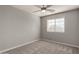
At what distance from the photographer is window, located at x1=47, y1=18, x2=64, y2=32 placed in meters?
4.19

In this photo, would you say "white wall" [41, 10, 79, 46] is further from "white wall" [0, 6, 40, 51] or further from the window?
"white wall" [0, 6, 40, 51]

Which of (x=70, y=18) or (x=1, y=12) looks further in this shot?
(x=70, y=18)

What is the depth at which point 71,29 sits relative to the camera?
3.59 metres

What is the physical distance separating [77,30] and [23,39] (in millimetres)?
3151

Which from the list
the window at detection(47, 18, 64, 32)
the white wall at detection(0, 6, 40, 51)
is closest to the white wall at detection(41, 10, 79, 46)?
the window at detection(47, 18, 64, 32)

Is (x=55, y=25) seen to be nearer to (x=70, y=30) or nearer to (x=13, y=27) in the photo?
(x=70, y=30)

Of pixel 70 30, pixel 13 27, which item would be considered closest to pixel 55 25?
pixel 70 30

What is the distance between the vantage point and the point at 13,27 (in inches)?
117

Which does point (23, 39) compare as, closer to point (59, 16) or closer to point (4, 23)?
point (4, 23)

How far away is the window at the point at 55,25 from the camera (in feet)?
13.7

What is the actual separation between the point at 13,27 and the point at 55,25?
3.02m

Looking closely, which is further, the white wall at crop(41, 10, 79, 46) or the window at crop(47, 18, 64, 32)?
the window at crop(47, 18, 64, 32)

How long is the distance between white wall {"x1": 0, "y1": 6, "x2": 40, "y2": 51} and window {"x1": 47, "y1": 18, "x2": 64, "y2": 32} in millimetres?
1751
